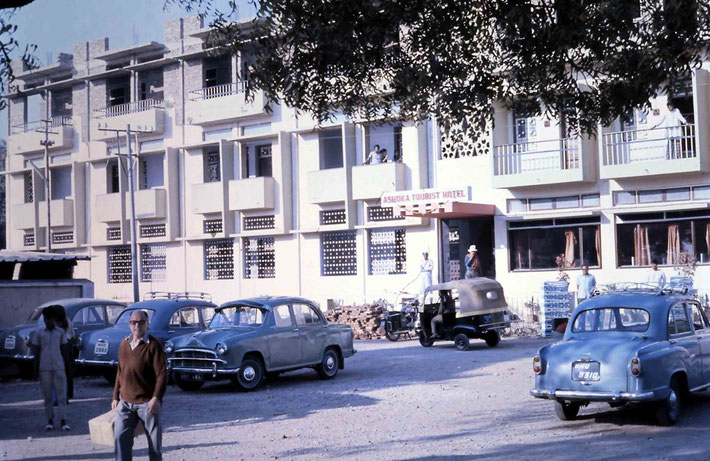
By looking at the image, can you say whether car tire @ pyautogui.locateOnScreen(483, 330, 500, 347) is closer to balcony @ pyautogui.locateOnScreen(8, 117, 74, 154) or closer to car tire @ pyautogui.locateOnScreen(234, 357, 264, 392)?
car tire @ pyautogui.locateOnScreen(234, 357, 264, 392)

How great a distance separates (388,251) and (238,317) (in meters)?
15.5

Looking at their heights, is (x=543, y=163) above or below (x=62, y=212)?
above

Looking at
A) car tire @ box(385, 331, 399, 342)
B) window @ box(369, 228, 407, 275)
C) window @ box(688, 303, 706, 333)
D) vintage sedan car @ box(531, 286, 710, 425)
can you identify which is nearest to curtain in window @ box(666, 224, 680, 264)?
car tire @ box(385, 331, 399, 342)

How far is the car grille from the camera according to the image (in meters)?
16.1

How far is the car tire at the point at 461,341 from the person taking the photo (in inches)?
896

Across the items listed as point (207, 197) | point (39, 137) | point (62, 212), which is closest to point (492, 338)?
point (207, 197)

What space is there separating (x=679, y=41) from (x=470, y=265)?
18433mm

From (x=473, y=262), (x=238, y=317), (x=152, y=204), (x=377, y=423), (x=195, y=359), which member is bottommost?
(x=377, y=423)

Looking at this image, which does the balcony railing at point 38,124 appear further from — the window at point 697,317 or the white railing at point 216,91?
the window at point 697,317

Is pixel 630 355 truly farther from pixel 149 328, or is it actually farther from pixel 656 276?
pixel 656 276

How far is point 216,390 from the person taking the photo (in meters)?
17.1

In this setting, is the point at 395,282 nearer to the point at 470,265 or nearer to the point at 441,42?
the point at 470,265

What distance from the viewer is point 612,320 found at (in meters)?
12.2

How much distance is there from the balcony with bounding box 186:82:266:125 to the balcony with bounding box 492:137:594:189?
10.4 metres
